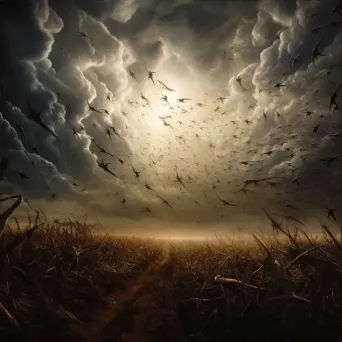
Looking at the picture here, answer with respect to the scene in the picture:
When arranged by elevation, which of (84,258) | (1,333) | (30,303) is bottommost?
(1,333)

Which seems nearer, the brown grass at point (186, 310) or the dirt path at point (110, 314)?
the brown grass at point (186, 310)

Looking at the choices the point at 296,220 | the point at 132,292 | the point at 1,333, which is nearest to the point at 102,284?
the point at 132,292

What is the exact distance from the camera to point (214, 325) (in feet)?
12.0

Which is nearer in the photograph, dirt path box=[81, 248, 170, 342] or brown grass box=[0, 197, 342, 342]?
brown grass box=[0, 197, 342, 342]

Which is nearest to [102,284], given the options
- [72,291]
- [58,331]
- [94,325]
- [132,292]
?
[132,292]

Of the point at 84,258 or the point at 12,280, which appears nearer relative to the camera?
the point at 12,280

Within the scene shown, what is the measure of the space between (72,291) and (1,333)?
65.4 inches

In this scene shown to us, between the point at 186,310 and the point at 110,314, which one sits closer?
the point at 186,310

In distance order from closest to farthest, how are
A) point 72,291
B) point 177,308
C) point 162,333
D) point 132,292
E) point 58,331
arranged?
point 58,331 < point 162,333 < point 177,308 < point 72,291 < point 132,292

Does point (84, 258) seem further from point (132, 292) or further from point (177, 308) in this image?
point (177, 308)

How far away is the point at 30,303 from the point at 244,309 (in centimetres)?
291

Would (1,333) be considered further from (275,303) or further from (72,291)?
(275,303)

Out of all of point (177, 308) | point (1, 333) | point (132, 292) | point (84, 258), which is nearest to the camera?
point (1, 333)

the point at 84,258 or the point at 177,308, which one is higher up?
the point at 84,258
